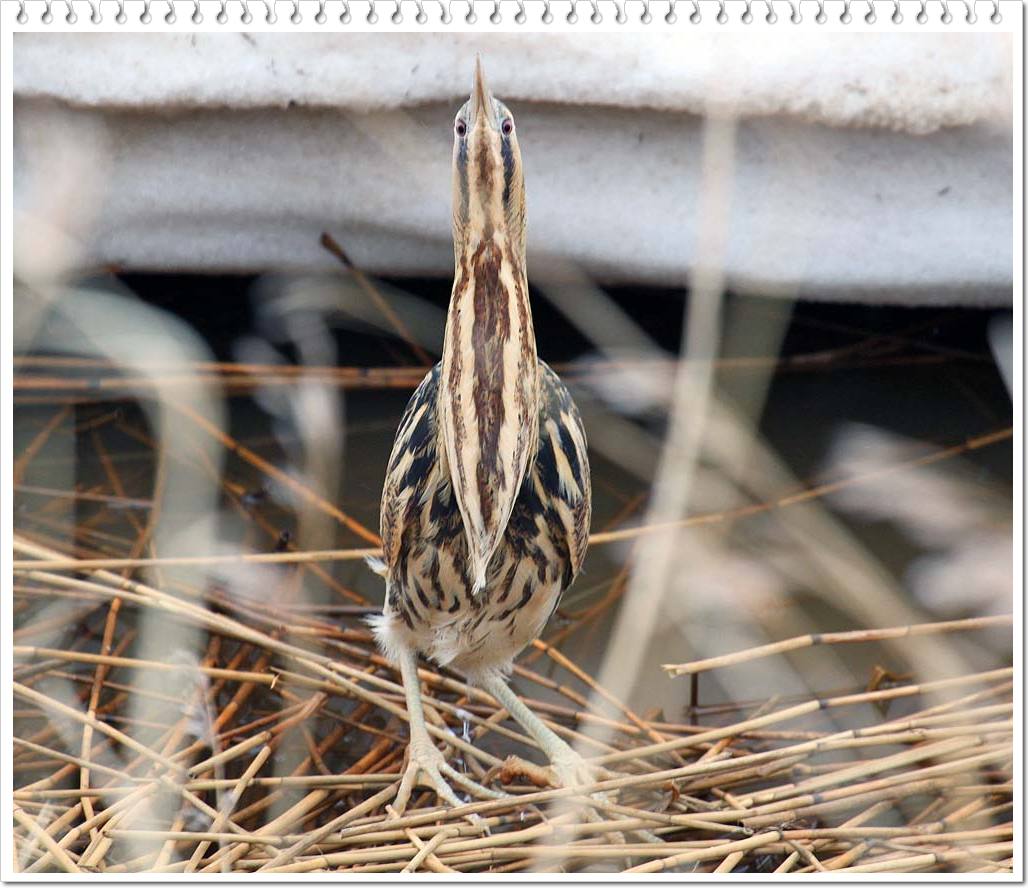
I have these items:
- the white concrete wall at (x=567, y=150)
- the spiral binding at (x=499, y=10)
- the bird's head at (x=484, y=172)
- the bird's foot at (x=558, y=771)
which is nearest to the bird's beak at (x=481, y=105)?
the bird's head at (x=484, y=172)

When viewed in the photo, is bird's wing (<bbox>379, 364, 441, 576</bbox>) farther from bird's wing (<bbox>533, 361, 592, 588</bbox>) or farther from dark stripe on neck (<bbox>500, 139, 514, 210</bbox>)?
dark stripe on neck (<bbox>500, 139, 514, 210</bbox>)

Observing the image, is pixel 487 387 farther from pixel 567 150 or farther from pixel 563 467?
pixel 567 150

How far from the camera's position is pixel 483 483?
32.3 inches

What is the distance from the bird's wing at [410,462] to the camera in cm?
95

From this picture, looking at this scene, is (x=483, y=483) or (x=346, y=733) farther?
(x=346, y=733)

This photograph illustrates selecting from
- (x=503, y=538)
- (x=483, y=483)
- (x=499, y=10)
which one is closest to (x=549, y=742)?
(x=503, y=538)

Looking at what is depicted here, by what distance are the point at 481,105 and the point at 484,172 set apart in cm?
4

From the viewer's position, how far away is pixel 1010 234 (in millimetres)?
1258

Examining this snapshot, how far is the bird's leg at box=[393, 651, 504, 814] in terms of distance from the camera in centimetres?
108

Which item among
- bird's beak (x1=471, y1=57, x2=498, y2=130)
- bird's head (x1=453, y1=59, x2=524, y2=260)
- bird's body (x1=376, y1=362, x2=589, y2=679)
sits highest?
bird's beak (x1=471, y1=57, x2=498, y2=130)

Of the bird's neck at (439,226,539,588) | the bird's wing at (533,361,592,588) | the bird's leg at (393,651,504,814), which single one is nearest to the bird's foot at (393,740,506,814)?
the bird's leg at (393,651,504,814)

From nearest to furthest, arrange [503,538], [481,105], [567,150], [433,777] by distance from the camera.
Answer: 1. [481,105]
2. [503,538]
3. [433,777]
4. [567,150]

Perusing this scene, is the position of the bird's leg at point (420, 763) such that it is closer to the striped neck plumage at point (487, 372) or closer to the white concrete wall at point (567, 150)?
the striped neck plumage at point (487, 372)

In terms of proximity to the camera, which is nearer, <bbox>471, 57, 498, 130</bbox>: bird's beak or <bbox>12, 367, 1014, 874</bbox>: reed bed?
<bbox>471, 57, 498, 130</bbox>: bird's beak
